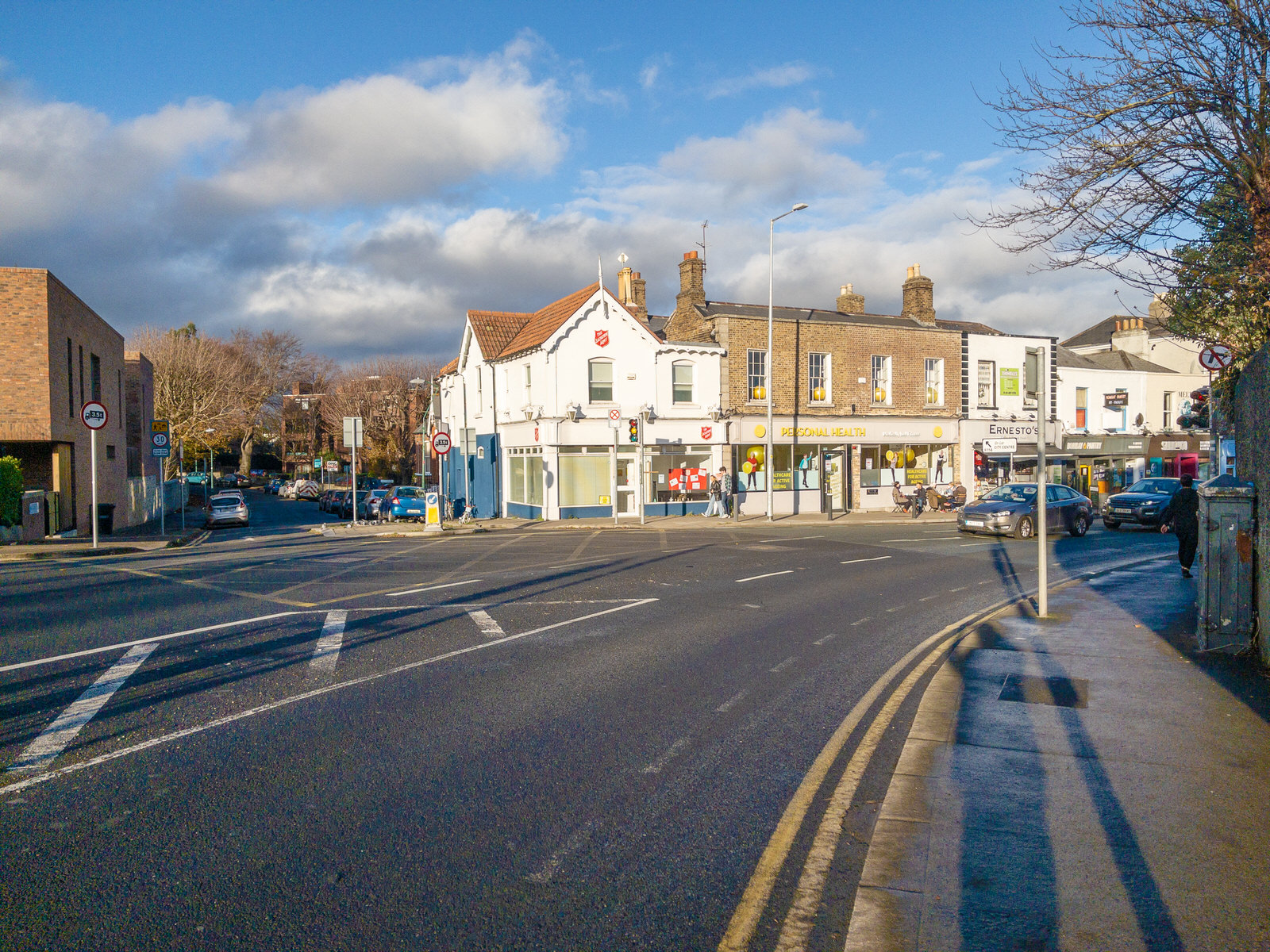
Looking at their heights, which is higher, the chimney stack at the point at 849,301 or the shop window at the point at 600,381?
the chimney stack at the point at 849,301

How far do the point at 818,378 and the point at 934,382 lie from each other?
6.38 metres

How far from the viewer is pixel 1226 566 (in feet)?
28.5

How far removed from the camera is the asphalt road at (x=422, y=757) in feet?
13.0

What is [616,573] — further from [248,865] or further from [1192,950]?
[1192,950]

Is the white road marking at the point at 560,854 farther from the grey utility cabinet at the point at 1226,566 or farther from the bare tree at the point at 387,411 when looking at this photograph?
the bare tree at the point at 387,411

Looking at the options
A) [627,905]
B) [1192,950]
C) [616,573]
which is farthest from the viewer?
[616,573]

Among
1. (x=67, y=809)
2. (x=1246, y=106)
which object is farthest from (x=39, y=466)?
A: (x=1246, y=106)

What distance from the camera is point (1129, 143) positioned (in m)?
8.52

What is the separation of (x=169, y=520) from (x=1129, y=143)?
40839 mm

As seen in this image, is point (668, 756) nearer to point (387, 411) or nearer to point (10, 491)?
point (10, 491)

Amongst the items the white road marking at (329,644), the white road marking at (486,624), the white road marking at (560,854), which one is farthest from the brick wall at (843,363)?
the white road marking at (560,854)

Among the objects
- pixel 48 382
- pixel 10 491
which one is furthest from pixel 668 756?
pixel 48 382

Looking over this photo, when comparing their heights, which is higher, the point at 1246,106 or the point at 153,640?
the point at 1246,106

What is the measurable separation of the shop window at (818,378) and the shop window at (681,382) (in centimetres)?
517
